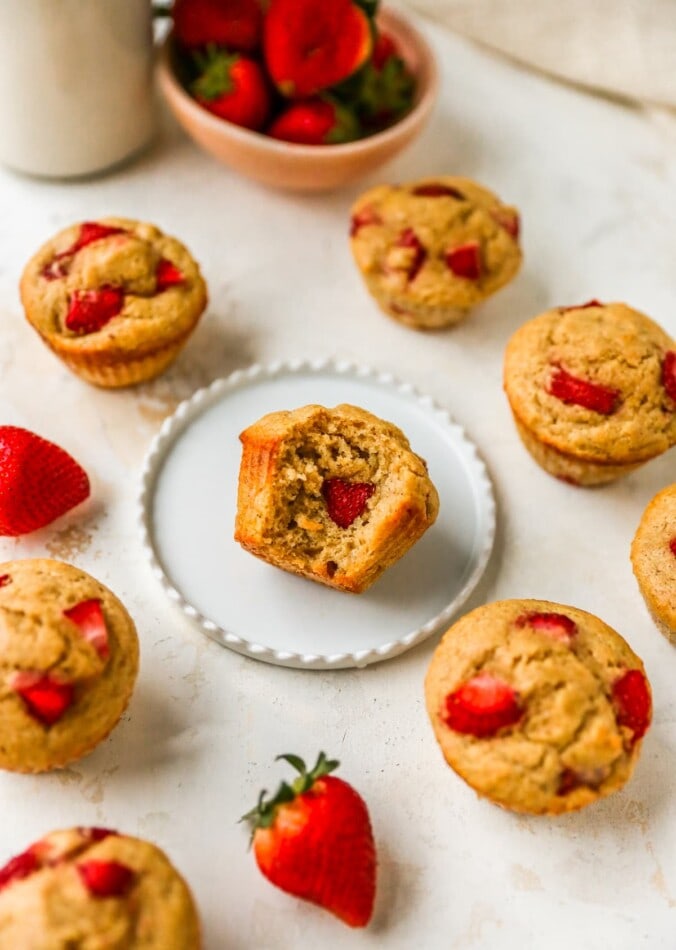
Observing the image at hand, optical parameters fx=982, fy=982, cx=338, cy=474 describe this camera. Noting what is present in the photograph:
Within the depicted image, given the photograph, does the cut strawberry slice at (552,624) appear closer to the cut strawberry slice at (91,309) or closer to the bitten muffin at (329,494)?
the bitten muffin at (329,494)

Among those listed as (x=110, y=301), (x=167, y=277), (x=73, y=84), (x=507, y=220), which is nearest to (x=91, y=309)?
(x=110, y=301)

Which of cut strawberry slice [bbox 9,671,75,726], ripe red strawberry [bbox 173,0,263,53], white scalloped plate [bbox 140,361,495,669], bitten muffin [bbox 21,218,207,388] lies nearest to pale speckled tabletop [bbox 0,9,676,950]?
white scalloped plate [bbox 140,361,495,669]

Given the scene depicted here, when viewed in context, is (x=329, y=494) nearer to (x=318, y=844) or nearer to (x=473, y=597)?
(x=473, y=597)

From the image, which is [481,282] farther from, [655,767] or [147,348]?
[655,767]

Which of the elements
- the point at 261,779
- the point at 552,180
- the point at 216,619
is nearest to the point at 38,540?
the point at 216,619

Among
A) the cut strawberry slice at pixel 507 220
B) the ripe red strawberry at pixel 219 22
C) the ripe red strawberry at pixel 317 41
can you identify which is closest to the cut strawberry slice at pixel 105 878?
the cut strawberry slice at pixel 507 220

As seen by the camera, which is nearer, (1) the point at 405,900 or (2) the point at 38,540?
(1) the point at 405,900
